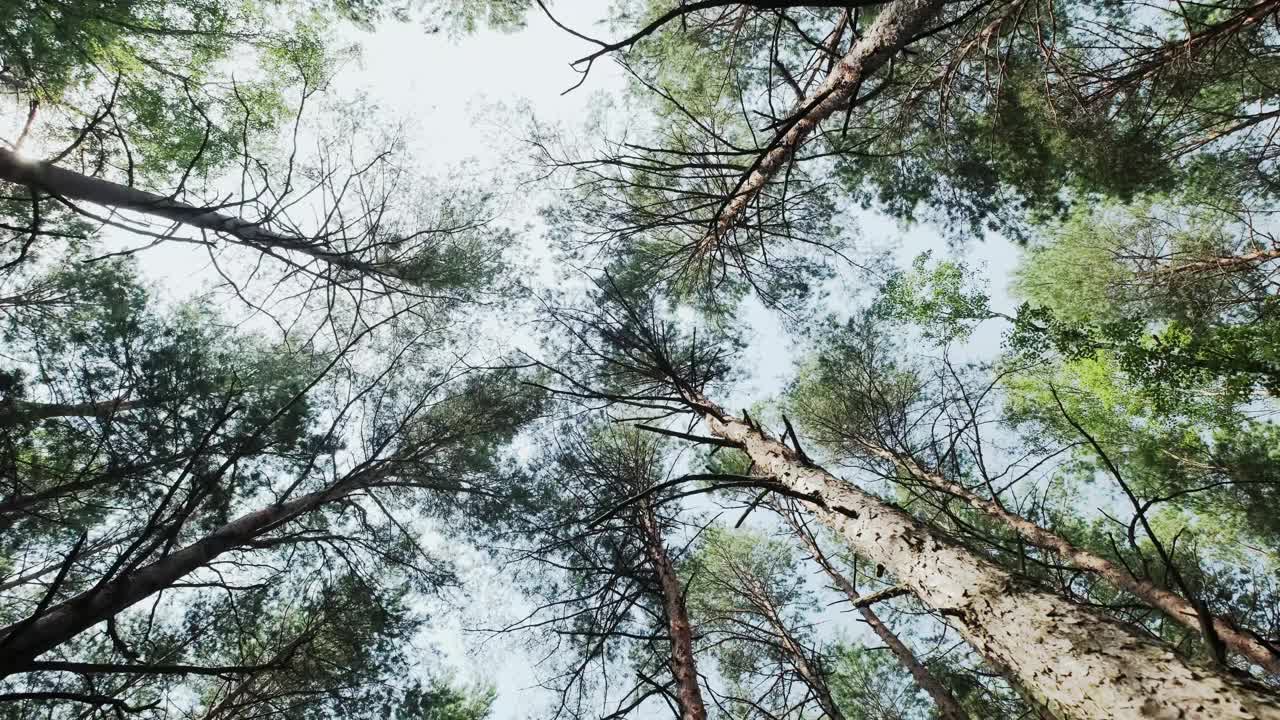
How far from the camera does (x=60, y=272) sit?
652 cm

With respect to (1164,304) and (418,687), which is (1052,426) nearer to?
(1164,304)

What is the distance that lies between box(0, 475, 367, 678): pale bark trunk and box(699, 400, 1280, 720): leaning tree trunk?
6.81 ft

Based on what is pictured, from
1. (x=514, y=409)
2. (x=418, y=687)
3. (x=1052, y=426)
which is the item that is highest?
(x=514, y=409)

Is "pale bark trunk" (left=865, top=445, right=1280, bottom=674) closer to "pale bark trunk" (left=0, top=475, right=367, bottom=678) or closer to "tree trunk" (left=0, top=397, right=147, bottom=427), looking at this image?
"pale bark trunk" (left=0, top=475, right=367, bottom=678)

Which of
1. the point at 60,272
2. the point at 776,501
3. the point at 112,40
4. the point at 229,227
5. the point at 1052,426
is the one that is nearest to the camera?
the point at 229,227

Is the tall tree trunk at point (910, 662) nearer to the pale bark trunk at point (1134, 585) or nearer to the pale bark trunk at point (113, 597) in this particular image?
the pale bark trunk at point (1134, 585)

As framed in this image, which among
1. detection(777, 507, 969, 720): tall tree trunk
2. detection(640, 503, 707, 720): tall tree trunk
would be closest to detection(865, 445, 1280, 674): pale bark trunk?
detection(777, 507, 969, 720): tall tree trunk

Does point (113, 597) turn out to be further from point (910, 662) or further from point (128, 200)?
point (910, 662)

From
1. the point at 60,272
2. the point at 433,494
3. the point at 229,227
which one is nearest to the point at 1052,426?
the point at 433,494

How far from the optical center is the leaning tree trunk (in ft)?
3.42

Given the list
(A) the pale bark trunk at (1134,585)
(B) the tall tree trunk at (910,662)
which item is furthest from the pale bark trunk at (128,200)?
(A) the pale bark trunk at (1134,585)

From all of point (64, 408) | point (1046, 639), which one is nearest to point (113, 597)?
point (1046, 639)

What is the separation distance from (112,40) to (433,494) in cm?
649

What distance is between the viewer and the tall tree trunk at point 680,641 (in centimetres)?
377
